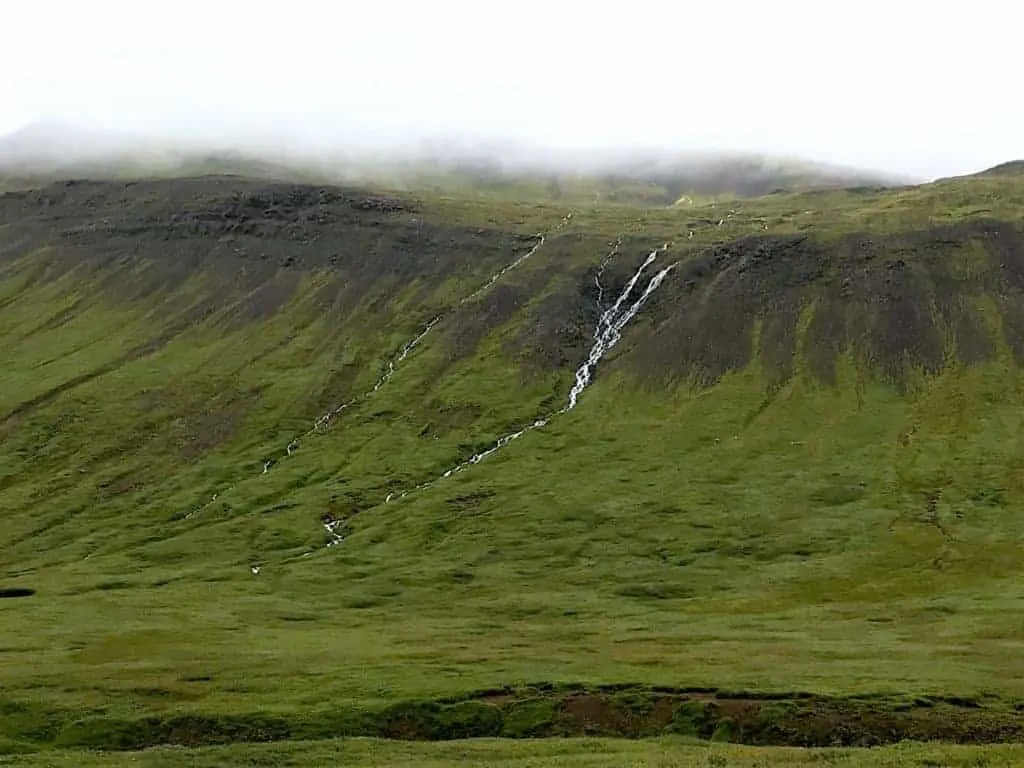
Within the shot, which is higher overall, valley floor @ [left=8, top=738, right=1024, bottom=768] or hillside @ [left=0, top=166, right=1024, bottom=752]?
valley floor @ [left=8, top=738, right=1024, bottom=768]

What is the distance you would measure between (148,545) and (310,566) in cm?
3098

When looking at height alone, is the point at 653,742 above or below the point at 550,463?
above

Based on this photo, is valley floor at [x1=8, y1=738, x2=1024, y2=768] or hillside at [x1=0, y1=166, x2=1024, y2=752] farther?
hillside at [x1=0, y1=166, x2=1024, y2=752]

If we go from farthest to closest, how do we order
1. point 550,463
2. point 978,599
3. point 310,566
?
point 550,463 < point 310,566 < point 978,599

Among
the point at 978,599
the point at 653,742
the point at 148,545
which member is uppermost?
the point at 653,742

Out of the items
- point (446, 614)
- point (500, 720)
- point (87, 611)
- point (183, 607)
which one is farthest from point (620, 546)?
point (500, 720)

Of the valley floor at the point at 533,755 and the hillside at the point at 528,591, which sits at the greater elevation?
the valley floor at the point at 533,755

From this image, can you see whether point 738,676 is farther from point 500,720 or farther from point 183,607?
point 183,607

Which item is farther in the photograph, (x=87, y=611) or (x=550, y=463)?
(x=550, y=463)

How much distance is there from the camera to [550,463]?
197 metres

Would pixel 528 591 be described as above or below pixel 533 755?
below

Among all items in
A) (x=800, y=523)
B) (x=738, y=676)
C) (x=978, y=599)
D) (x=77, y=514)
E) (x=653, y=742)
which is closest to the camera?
(x=653, y=742)

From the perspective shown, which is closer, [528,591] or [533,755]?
[533,755]

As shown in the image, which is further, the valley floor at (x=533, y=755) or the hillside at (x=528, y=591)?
the hillside at (x=528, y=591)
